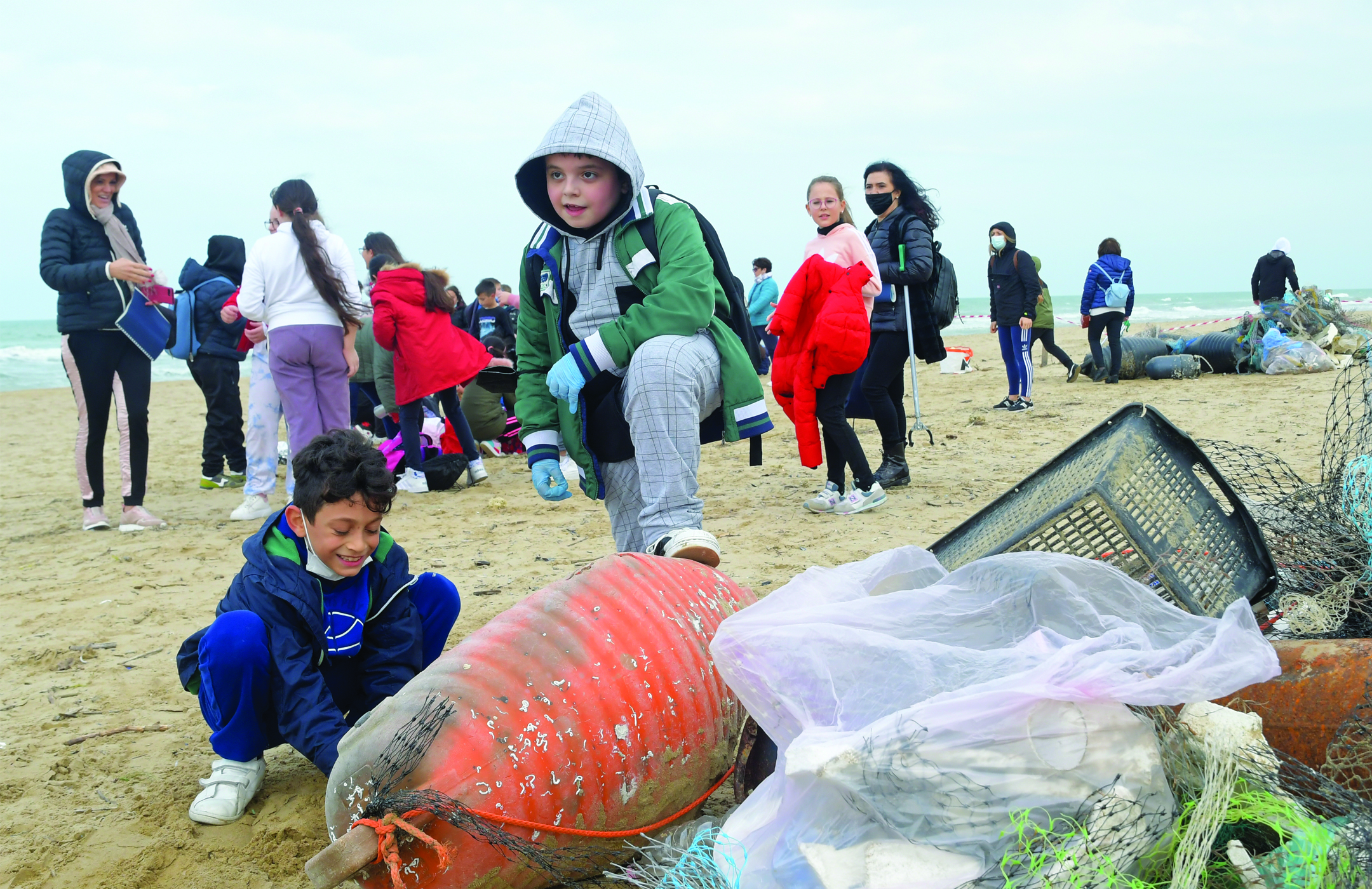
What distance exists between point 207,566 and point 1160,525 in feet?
13.6

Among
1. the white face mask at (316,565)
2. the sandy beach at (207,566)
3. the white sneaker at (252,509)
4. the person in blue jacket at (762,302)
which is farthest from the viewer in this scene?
the person in blue jacket at (762,302)

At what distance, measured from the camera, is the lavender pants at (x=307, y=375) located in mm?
5145

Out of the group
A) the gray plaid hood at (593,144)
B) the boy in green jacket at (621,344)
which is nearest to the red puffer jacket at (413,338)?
the boy in green jacket at (621,344)

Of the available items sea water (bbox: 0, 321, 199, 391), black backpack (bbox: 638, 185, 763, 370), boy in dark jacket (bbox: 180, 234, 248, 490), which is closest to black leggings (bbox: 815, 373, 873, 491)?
black backpack (bbox: 638, 185, 763, 370)

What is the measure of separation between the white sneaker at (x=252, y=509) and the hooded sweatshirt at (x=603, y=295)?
338 cm

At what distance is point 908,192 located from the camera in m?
5.70

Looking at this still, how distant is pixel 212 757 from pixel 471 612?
1170mm

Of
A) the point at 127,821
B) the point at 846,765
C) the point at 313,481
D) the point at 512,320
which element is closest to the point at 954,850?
the point at 846,765

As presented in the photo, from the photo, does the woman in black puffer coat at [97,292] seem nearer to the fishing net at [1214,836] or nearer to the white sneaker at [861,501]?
the white sneaker at [861,501]

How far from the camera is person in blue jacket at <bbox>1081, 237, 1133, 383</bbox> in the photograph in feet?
34.2

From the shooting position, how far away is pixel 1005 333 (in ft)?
31.8

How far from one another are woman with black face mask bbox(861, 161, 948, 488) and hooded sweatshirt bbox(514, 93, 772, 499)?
289 cm

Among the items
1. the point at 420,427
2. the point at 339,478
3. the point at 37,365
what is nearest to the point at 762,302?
the point at 420,427

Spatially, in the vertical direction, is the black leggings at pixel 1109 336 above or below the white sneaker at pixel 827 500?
above
